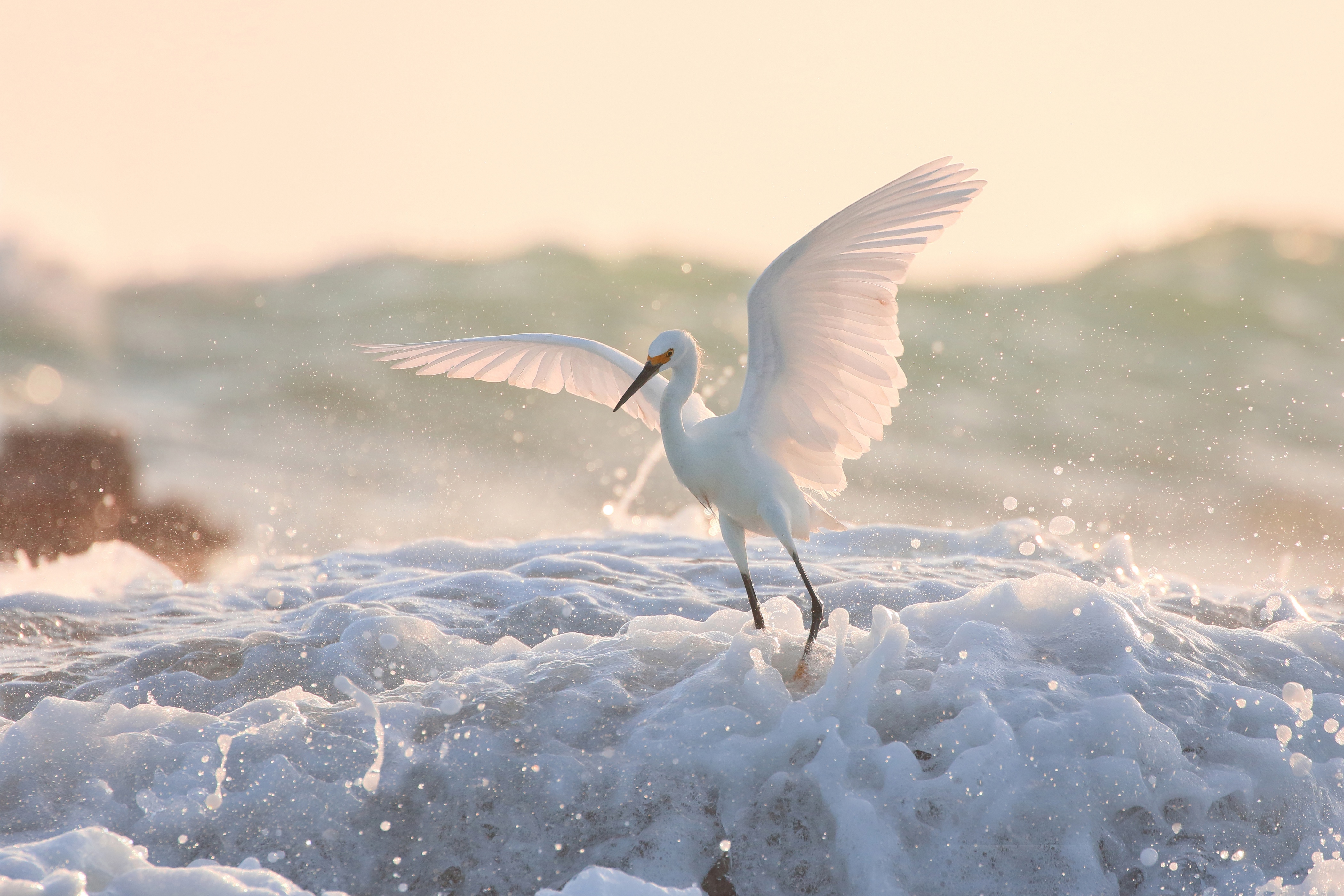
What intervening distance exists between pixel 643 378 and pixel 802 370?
0.68 meters

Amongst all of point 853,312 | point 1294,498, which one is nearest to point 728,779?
point 853,312

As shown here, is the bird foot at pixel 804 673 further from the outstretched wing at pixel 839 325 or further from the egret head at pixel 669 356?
the egret head at pixel 669 356

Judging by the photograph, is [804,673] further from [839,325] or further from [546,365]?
[546,365]

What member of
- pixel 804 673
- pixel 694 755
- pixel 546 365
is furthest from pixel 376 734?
pixel 546 365

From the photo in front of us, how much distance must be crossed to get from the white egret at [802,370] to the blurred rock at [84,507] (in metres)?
4.20

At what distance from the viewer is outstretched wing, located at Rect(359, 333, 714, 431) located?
17.3ft

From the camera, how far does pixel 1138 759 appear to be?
12.2ft

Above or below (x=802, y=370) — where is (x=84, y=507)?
below

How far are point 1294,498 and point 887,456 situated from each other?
614cm

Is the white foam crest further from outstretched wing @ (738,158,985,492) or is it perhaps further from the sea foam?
outstretched wing @ (738,158,985,492)

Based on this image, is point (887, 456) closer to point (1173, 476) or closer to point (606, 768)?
point (1173, 476)

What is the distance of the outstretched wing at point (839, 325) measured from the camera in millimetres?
3926

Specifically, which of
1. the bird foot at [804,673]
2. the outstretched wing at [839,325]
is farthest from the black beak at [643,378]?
the bird foot at [804,673]

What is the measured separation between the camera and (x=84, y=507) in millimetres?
12125
